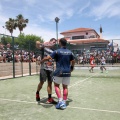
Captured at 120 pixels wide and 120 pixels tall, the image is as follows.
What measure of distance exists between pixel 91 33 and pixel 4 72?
190 feet

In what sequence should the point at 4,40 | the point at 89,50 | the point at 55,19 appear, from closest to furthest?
the point at 4,40 < the point at 89,50 < the point at 55,19

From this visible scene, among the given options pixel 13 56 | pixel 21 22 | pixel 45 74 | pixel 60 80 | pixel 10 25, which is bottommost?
pixel 60 80

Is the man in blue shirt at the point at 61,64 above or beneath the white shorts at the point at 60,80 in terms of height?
above

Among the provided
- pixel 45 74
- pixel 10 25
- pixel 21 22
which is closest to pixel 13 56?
pixel 45 74

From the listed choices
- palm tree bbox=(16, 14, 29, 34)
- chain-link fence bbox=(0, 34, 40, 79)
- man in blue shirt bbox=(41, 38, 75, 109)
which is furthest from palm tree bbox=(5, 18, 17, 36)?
man in blue shirt bbox=(41, 38, 75, 109)

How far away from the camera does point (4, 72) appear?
50.4ft

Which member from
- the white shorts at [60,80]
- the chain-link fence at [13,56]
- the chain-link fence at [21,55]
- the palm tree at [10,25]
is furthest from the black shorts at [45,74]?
the palm tree at [10,25]

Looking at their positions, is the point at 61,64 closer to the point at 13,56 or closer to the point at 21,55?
the point at 13,56

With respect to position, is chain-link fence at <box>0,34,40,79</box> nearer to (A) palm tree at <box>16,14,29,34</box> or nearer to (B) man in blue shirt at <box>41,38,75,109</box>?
(B) man in blue shirt at <box>41,38,75,109</box>

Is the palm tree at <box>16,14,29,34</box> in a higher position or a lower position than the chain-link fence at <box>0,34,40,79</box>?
higher

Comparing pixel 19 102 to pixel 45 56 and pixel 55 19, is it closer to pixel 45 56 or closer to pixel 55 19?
pixel 45 56

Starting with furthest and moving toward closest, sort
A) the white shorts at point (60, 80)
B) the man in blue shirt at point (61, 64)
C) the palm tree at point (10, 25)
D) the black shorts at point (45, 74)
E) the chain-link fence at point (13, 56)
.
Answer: the palm tree at point (10, 25) → the chain-link fence at point (13, 56) → the black shorts at point (45, 74) → the white shorts at point (60, 80) → the man in blue shirt at point (61, 64)

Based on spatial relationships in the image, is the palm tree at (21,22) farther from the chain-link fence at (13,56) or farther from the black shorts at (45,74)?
the black shorts at (45,74)

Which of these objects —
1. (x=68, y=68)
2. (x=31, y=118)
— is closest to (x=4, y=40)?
(x=68, y=68)
